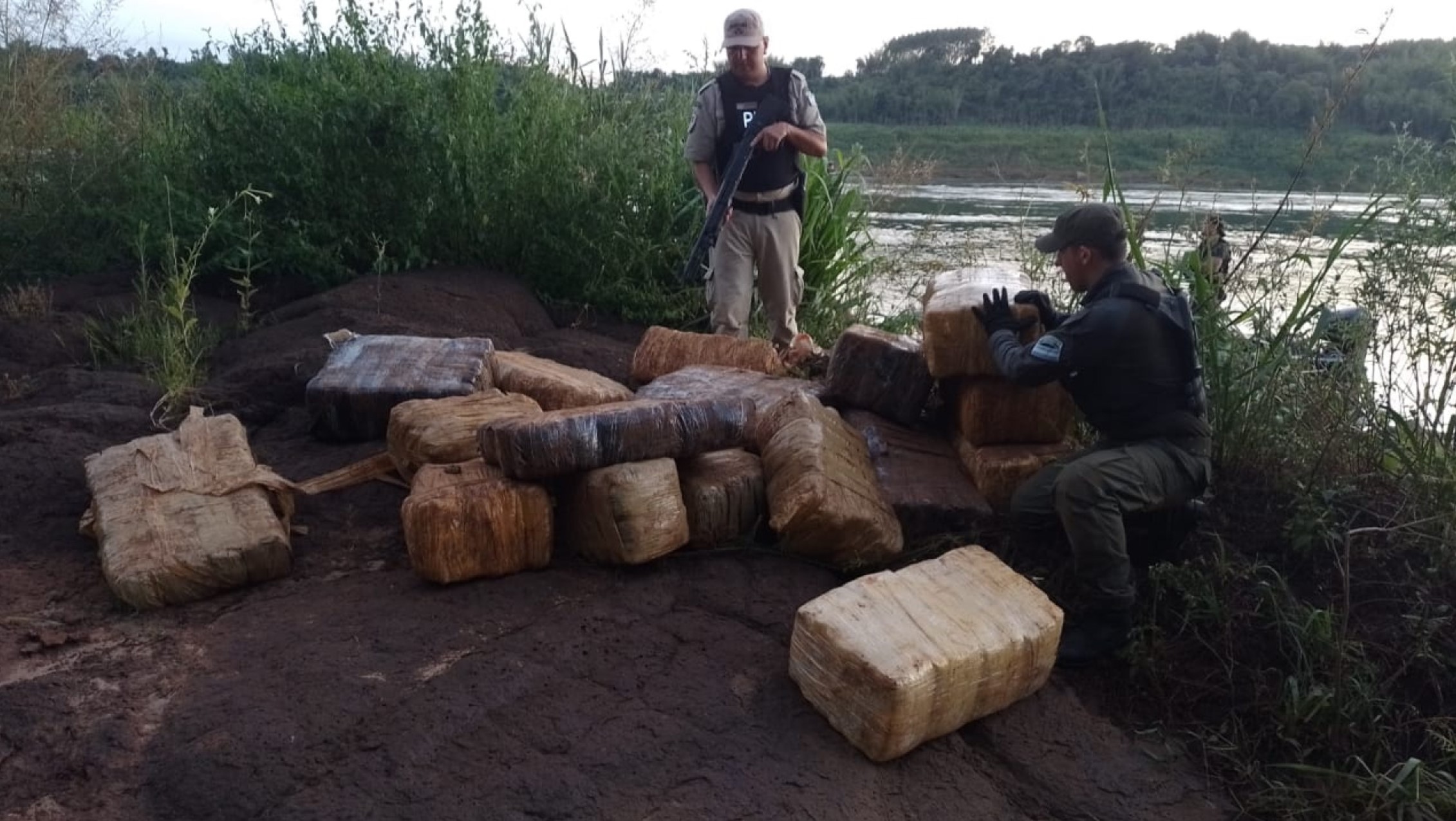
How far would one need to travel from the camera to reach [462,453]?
13.4 ft

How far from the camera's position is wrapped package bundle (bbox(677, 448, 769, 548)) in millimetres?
3984

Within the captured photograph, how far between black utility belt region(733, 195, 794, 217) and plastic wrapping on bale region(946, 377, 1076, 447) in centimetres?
232

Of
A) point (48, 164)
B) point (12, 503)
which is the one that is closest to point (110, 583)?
point (12, 503)

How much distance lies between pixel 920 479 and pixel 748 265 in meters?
2.58

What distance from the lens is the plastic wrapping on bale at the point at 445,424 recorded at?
4078 millimetres

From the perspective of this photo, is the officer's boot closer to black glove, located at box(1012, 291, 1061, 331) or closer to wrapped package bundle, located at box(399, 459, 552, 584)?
black glove, located at box(1012, 291, 1061, 331)

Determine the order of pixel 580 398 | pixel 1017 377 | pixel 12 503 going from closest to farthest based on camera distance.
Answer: pixel 1017 377 < pixel 12 503 < pixel 580 398

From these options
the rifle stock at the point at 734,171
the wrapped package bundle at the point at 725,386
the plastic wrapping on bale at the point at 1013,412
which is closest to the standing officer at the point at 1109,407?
the plastic wrapping on bale at the point at 1013,412

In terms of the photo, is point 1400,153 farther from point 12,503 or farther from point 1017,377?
point 12,503

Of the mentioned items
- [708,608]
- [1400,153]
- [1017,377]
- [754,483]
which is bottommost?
[708,608]

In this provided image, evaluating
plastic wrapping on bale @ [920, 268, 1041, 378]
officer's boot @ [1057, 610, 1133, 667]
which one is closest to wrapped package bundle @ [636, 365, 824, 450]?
plastic wrapping on bale @ [920, 268, 1041, 378]

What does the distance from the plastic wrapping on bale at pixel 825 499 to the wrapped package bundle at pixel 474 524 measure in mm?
796

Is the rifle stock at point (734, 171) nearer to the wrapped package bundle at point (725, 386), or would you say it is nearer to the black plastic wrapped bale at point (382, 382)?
the wrapped package bundle at point (725, 386)

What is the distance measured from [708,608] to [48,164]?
23.2 ft
